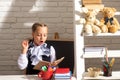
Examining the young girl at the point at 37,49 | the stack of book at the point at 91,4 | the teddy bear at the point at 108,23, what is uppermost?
the stack of book at the point at 91,4

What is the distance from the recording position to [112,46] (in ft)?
10.3

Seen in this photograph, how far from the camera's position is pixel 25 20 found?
10.0ft

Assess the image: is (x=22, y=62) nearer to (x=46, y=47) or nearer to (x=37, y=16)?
(x=46, y=47)

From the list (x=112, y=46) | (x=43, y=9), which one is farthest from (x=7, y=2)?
(x=112, y=46)

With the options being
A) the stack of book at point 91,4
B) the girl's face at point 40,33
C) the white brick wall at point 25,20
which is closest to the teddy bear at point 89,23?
the stack of book at point 91,4

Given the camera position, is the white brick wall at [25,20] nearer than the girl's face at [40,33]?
No

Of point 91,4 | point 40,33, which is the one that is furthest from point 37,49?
point 91,4

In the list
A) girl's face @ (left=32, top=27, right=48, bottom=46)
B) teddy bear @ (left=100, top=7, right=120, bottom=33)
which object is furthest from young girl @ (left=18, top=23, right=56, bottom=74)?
teddy bear @ (left=100, top=7, right=120, bottom=33)

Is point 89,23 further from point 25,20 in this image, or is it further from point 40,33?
point 25,20

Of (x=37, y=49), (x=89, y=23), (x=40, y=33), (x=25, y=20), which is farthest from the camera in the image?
(x=25, y=20)

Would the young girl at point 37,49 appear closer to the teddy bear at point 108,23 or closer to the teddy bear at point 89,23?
the teddy bear at point 89,23

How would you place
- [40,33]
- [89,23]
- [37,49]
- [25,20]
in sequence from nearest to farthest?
1. [89,23]
2. [40,33]
3. [37,49]
4. [25,20]

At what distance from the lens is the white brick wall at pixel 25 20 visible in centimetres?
305

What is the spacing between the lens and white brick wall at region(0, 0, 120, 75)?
3047mm
